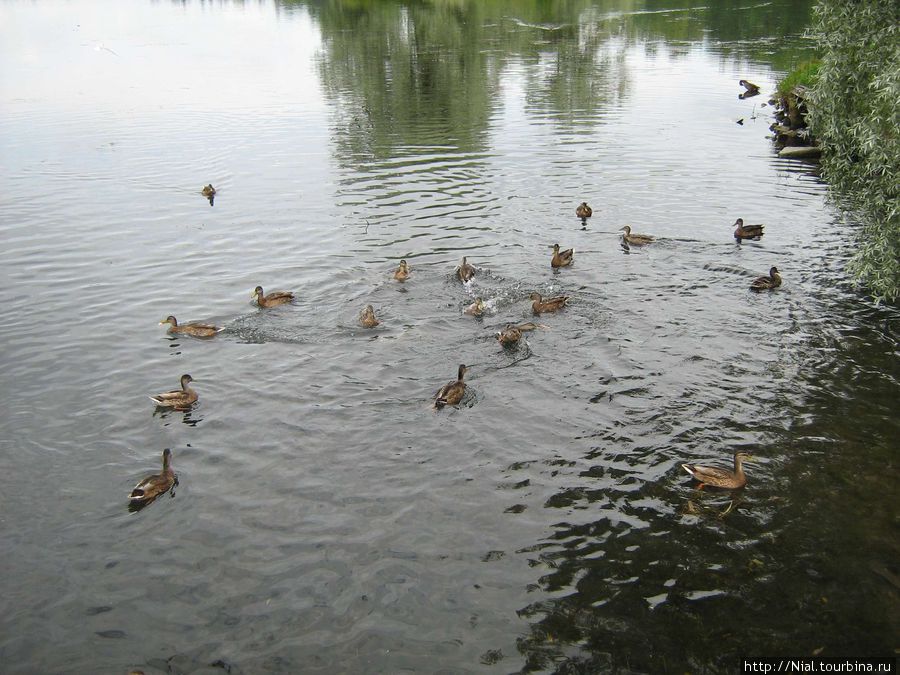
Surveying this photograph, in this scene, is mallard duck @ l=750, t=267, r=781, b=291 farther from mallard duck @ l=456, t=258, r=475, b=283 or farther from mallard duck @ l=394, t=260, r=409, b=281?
mallard duck @ l=394, t=260, r=409, b=281

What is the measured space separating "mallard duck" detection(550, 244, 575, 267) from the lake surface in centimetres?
52

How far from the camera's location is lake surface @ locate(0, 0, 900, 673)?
1065 cm

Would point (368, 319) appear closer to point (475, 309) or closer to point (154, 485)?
point (475, 309)

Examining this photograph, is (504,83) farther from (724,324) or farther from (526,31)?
(724,324)

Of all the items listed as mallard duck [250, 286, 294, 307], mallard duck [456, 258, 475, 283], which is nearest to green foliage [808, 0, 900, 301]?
mallard duck [456, 258, 475, 283]

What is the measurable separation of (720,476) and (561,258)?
11.0m

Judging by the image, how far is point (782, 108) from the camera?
40.9 meters

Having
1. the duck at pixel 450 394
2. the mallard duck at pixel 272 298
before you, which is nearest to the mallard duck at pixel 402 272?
the mallard duck at pixel 272 298

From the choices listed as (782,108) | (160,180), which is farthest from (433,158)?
(782,108)

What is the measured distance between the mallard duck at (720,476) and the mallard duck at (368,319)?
9222mm

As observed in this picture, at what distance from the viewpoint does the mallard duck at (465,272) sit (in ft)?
71.6

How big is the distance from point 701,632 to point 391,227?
64.8 feet

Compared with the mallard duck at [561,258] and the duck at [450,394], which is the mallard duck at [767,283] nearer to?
the mallard duck at [561,258]

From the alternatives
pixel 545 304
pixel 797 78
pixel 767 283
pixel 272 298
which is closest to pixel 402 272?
pixel 272 298
